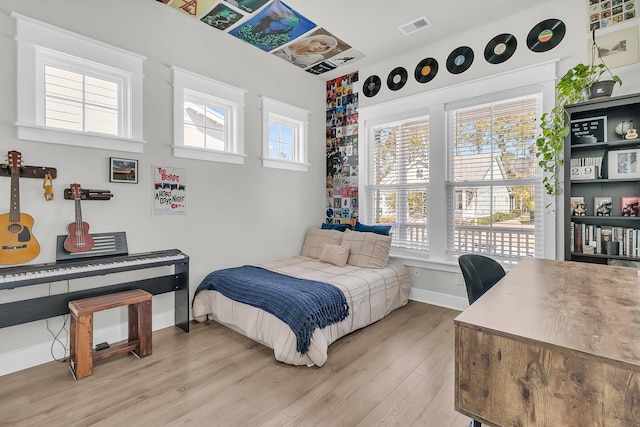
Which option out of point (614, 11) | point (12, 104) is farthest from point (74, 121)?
point (614, 11)

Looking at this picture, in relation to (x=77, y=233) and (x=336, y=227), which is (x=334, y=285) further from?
(x=77, y=233)

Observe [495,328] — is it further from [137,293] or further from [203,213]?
[203,213]

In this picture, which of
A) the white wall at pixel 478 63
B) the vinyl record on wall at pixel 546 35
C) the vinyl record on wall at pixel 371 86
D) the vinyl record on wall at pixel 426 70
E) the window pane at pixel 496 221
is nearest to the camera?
the white wall at pixel 478 63

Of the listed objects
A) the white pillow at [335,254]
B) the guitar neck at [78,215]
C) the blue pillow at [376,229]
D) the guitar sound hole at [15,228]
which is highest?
the guitar neck at [78,215]

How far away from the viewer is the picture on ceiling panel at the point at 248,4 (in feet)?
9.41

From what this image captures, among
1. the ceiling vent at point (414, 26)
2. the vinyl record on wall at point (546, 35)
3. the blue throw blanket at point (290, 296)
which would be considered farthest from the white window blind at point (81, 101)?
the vinyl record on wall at point (546, 35)

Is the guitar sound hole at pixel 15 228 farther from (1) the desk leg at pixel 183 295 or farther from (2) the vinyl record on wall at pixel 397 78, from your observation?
(2) the vinyl record on wall at pixel 397 78

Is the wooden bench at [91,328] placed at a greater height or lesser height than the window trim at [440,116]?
lesser

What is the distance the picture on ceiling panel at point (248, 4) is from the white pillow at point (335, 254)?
2605 mm

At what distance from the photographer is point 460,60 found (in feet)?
11.4

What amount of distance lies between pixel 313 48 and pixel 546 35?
2399 mm

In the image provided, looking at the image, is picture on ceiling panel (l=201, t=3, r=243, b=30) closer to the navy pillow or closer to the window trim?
the window trim

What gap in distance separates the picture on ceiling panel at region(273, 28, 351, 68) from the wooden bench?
10.2 ft

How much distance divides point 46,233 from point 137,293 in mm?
802
